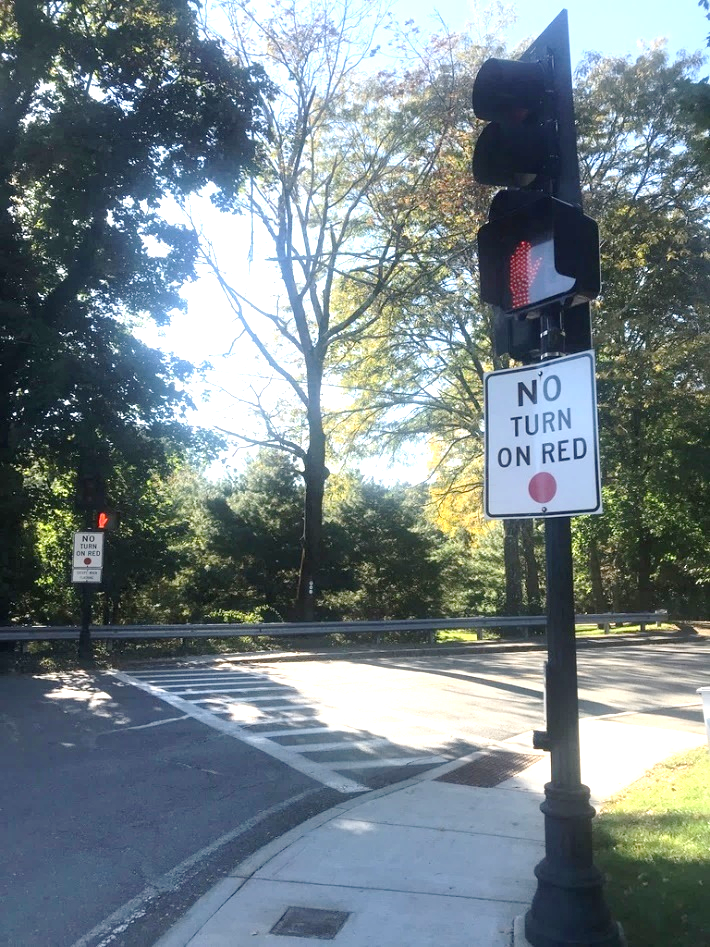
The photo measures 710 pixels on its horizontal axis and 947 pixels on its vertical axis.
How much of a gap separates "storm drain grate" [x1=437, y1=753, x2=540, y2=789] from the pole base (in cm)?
388

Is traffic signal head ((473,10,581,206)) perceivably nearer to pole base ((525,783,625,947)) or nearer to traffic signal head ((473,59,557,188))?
traffic signal head ((473,59,557,188))

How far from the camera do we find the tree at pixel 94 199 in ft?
58.4

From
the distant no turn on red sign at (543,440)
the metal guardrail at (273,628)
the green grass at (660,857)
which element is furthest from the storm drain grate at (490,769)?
the metal guardrail at (273,628)

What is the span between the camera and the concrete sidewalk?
473 cm

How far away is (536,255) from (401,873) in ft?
12.6

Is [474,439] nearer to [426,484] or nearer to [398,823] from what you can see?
[426,484]

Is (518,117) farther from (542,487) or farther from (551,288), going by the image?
(542,487)

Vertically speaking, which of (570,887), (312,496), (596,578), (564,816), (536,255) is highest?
(312,496)

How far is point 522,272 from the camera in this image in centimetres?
474

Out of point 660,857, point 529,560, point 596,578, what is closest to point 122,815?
point 660,857

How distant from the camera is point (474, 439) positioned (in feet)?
101

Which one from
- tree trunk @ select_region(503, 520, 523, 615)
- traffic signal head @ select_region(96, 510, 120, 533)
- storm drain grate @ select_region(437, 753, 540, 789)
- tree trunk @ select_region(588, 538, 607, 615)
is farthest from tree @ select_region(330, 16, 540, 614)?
storm drain grate @ select_region(437, 753, 540, 789)

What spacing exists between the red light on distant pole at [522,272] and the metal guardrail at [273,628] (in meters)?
15.6

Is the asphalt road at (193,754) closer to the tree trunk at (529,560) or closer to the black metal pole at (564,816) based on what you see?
the black metal pole at (564,816)
